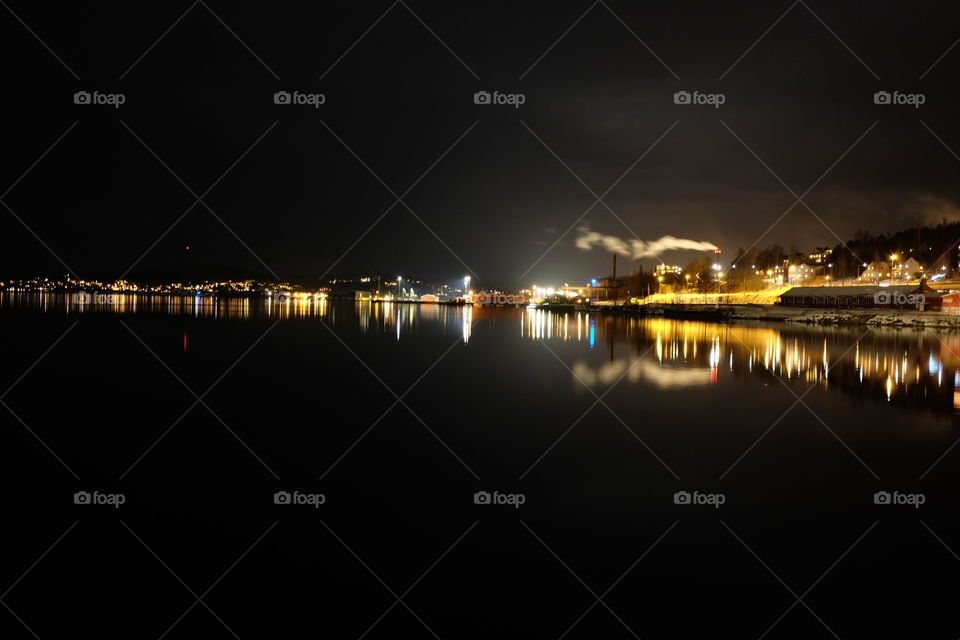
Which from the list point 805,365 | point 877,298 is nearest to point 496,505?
point 805,365

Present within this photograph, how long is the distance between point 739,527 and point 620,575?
5.56 feet

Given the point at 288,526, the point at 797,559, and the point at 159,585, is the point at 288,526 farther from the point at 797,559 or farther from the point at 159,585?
the point at 797,559

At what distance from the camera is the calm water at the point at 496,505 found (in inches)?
Result: 218

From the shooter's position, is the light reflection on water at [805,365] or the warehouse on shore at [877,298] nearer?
the light reflection on water at [805,365]

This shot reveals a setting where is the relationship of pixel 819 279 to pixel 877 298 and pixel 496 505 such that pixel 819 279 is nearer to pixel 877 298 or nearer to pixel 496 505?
pixel 877 298

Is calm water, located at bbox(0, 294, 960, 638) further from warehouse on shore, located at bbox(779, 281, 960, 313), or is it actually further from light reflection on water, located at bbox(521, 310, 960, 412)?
warehouse on shore, located at bbox(779, 281, 960, 313)

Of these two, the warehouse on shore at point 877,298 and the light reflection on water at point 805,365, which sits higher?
the warehouse on shore at point 877,298

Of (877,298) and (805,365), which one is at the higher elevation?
(877,298)

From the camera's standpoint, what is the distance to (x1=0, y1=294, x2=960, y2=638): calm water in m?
5.54

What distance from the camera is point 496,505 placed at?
7520mm

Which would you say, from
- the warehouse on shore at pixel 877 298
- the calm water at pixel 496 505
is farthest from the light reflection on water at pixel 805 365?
the warehouse on shore at pixel 877 298

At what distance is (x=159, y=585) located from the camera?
19.0ft

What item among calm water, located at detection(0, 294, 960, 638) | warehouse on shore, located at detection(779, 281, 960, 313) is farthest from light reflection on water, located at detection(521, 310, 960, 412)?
warehouse on shore, located at detection(779, 281, 960, 313)

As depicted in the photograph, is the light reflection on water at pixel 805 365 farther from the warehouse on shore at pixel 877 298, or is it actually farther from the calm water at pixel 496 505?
the warehouse on shore at pixel 877 298
